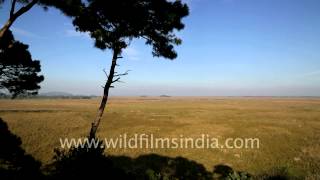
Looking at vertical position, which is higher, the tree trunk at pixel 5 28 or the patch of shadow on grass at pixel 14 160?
the tree trunk at pixel 5 28

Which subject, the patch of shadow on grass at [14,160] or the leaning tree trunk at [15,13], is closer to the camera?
the patch of shadow on grass at [14,160]

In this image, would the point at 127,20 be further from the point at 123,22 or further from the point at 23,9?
the point at 23,9

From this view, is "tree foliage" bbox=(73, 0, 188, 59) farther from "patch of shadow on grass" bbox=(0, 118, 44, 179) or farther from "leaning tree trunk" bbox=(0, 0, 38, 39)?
"patch of shadow on grass" bbox=(0, 118, 44, 179)

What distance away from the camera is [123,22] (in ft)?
41.8

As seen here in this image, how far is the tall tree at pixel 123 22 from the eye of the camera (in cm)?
1235

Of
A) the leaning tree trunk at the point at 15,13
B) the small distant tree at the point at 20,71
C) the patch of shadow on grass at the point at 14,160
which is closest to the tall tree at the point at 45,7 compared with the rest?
the leaning tree trunk at the point at 15,13

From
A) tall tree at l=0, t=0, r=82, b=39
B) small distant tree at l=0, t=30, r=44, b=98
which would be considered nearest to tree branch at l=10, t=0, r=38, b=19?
tall tree at l=0, t=0, r=82, b=39

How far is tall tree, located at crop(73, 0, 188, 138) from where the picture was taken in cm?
1235

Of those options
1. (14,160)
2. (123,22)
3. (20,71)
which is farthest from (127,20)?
(20,71)

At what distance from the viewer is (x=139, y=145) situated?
78.0ft

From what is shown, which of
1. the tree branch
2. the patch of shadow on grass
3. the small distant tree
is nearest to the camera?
the patch of shadow on grass

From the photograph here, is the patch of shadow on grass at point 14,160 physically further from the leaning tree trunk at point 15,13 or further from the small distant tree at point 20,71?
the small distant tree at point 20,71

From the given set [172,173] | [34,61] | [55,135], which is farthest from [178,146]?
[34,61]

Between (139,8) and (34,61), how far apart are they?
2265cm
